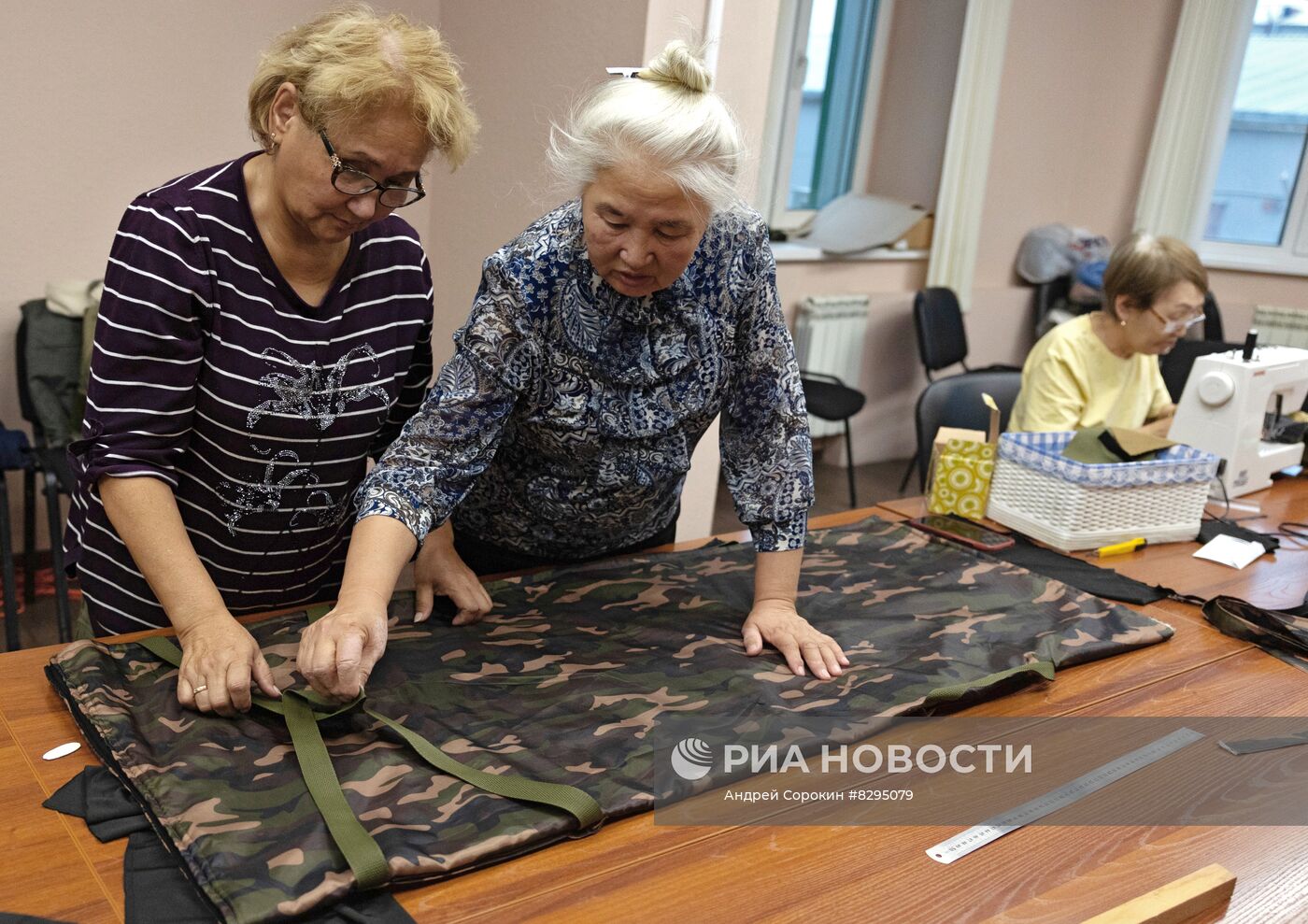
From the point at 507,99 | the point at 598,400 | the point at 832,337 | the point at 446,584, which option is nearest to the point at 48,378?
the point at 507,99

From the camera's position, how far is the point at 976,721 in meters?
1.36

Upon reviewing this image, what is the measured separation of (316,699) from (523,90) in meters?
2.25

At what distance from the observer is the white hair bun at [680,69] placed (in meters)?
1.29

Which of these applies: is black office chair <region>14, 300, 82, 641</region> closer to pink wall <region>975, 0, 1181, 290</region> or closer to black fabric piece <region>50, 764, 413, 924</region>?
black fabric piece <region>50, 764, 413, 924</region>

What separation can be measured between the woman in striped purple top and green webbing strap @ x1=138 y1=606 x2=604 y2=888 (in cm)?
6

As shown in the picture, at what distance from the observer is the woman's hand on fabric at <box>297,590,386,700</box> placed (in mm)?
1136

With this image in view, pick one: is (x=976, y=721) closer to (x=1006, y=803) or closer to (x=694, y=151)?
(x=1006, y=803)

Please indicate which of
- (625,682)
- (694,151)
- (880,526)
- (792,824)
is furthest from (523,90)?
(792,824)

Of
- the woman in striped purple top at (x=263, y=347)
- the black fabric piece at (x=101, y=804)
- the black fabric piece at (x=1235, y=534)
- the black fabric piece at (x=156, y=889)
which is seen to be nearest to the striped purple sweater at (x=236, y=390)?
the woman in striped purple top at (x=263, y=347)

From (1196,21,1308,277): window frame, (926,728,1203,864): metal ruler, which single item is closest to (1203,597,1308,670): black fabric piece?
(926,728,1203,864): metal ruler

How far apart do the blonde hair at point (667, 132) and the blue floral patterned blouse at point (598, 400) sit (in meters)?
0.14

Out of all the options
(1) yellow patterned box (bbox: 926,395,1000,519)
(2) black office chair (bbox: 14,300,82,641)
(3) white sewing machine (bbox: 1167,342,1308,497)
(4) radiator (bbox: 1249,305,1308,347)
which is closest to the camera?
(1) yellow patterned box (bbox: 926,395,1000,519)

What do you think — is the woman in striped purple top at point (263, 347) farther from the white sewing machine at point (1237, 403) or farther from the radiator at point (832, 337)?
the radiator at point (832, 337)

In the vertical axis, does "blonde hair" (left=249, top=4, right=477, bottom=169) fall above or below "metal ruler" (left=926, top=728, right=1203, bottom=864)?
above
